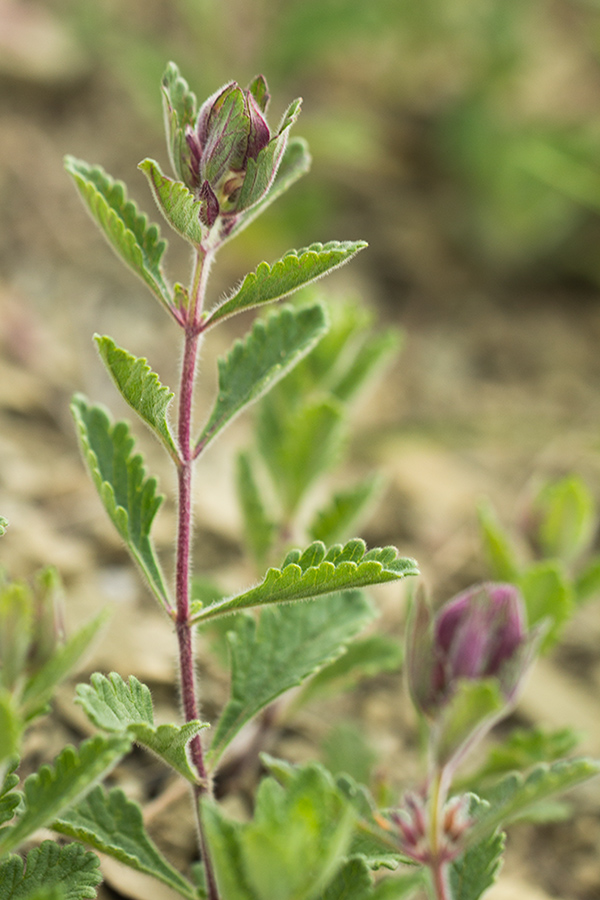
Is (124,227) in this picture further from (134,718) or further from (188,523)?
(134,718)

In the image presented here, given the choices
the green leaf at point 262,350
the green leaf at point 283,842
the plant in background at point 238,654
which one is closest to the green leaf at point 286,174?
the plant in background at point 238,654

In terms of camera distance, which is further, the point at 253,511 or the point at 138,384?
the point at 253,511

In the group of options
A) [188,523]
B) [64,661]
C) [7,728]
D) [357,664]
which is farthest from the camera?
[357,664]

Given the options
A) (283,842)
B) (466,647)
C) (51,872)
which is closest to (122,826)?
(51,872)

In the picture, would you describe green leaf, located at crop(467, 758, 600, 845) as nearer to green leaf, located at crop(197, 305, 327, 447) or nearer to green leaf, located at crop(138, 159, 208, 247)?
green leaf, located at crop(197, 305, 327, 447)

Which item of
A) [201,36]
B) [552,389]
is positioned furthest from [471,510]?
[201,36]
